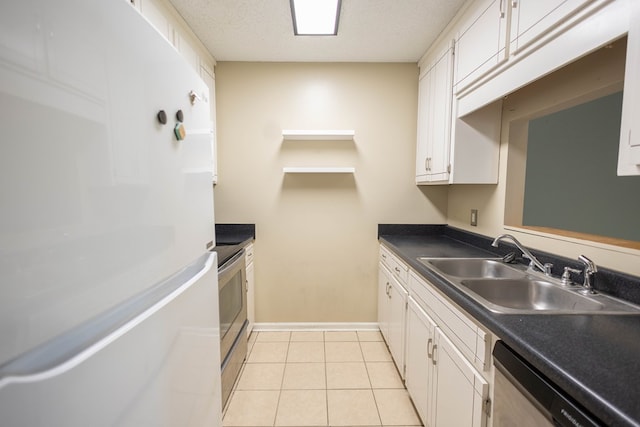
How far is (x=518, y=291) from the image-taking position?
1406 mm

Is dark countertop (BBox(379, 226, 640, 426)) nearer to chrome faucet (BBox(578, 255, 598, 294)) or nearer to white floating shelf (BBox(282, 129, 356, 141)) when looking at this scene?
chrome faucet (BBox(578, 255, 598, 294))

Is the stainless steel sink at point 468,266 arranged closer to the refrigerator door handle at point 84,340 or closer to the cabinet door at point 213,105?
the refrigerator door handle at point 84,340

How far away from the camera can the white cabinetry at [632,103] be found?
2.59 ft

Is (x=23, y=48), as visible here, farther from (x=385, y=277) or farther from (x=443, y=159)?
(x=385, y=277)

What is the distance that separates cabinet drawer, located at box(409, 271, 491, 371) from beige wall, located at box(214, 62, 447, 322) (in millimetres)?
1166

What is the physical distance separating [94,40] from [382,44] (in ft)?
7.21

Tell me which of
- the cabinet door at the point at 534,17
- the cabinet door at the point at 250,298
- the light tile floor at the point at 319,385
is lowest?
the light tile floor at the point at 319,385

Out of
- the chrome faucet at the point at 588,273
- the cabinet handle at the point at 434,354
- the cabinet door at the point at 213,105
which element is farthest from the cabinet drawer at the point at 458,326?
the cabinet door at the point at 213,105

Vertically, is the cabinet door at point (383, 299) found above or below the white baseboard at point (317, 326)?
above

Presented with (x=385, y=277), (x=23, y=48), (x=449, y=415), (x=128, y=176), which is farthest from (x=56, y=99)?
(x=385, y=277)

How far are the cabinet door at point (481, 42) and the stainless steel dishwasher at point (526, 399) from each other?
1.35 m

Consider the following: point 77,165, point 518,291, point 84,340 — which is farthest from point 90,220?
point 518,291

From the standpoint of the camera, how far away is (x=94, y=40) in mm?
495

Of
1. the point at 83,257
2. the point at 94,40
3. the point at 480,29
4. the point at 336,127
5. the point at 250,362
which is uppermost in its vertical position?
the point at 480,29
